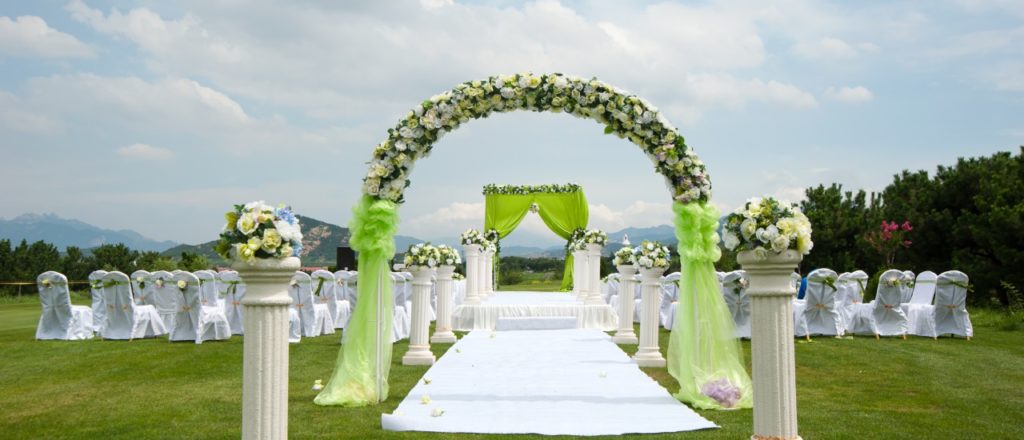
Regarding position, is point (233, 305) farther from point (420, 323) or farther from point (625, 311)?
point (625, 311)

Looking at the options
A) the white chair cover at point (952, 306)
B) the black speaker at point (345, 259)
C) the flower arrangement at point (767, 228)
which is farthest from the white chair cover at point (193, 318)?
the white chair cover at point (952, 306)

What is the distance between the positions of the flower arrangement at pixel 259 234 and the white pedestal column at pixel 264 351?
7 cm

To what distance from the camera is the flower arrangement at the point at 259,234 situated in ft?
13.5

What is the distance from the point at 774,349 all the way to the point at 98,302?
11.8 m

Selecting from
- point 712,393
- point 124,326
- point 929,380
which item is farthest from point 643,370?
point 124,326

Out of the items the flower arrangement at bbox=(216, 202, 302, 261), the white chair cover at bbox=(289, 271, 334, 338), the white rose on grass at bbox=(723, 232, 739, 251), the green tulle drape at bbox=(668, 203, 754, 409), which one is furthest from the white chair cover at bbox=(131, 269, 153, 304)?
the white rose on grass at bbox=(723, 232, 739, 251)

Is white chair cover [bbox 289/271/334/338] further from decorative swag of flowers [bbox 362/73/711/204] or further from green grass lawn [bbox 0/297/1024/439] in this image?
decorative swag of flowers [bbox 362/73/711/204]

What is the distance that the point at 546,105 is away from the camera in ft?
23.3

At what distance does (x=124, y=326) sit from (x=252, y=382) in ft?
30.5

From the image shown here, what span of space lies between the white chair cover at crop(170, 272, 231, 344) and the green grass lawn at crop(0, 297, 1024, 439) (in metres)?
0.36

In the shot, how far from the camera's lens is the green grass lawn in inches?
216

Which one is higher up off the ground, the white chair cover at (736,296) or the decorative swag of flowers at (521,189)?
the decorative swag of flowers at (521,189)

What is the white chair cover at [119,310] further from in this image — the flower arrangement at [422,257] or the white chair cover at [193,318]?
the flower arrangement at [422,257]

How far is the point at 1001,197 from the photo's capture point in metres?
18.7
